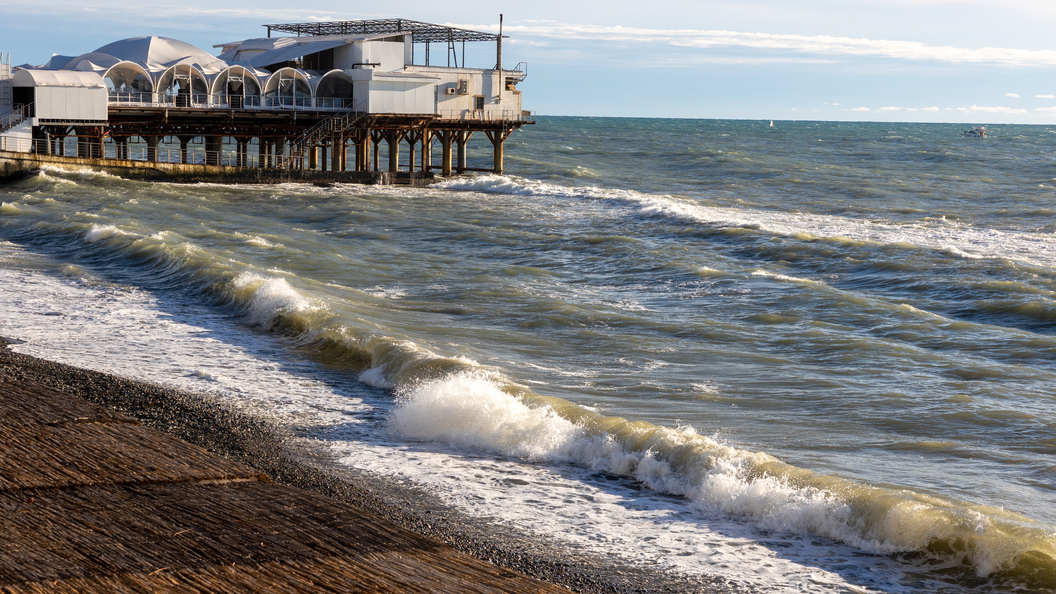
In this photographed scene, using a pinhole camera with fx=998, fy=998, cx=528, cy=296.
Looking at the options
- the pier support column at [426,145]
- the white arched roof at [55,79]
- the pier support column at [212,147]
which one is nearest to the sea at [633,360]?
the white arched roof at [55,79]

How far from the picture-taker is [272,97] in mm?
45562

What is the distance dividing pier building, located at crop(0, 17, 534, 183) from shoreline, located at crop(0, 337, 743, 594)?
98.6 ft

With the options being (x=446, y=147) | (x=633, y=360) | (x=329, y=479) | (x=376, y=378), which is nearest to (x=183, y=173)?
(x=446, y=147)

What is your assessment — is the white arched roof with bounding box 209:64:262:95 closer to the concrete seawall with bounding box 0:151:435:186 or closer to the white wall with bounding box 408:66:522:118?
the concrete seawall with bounding box 0:151:435:186

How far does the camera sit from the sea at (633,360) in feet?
29.1

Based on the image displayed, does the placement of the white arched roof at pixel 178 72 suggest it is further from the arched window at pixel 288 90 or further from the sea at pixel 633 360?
the sea at pixel 633 360

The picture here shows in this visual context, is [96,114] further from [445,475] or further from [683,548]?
[683,548]

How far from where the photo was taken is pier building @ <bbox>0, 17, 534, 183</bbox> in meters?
40.5

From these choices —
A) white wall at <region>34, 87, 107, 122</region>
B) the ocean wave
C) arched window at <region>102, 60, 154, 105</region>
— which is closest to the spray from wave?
the ocean wave

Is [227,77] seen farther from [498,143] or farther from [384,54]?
[498,143]

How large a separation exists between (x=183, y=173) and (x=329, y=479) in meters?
36.7

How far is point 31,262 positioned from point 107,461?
1607 centimetres

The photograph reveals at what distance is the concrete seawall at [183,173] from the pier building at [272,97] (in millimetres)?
142

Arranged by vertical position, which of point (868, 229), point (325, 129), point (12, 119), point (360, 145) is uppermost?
point (325, 129)
